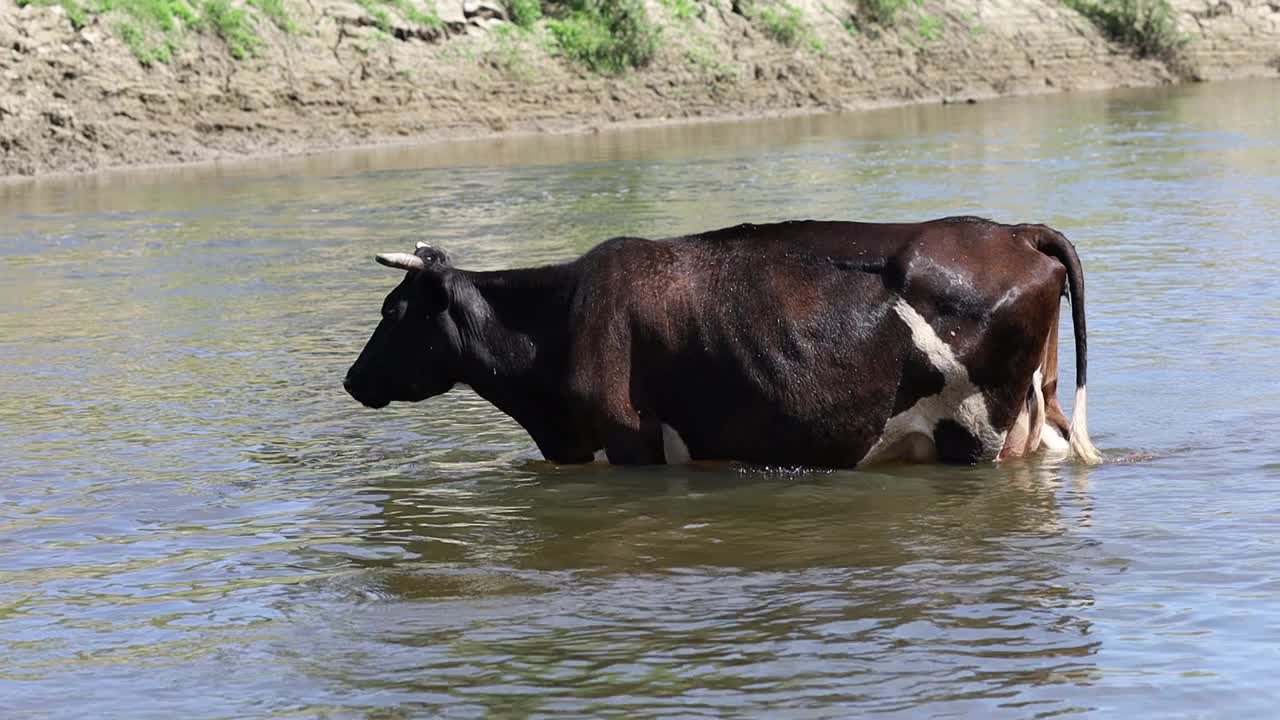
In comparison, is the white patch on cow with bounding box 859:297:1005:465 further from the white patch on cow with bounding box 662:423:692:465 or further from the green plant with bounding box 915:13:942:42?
the green plant with bounding box 915:13:942:42

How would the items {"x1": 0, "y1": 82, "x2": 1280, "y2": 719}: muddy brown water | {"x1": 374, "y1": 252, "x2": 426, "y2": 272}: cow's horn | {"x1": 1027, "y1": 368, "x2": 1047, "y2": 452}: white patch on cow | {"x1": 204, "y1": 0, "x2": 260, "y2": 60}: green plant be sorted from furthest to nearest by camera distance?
{"x1": 204, "y1": 0, "x2": 260, "y2": 60}: green plant
{"x1": 374, "y1": 252, "x2": 426, "y2": 272}: cow's horn
{"x1": 1027, "y1": 368, "x2": 1047, "y2": 452}: white patch on cow
{"x1": 0, "y1": 82, "x2": 1280, "y2": 719}: muddy brown water

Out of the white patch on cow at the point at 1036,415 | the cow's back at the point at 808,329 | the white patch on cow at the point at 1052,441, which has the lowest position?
the white patch on cow at the point at 1052,441

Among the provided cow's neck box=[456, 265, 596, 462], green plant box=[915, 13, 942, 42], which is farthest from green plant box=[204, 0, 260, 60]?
cow's neck box=[456, 265, 596, 462]

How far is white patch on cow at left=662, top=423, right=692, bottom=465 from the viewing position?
869 centimetres

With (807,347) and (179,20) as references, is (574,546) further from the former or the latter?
(179,20)

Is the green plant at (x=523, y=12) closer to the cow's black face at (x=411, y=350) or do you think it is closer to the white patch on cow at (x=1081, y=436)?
the cow's black face at (x=411, y=350)

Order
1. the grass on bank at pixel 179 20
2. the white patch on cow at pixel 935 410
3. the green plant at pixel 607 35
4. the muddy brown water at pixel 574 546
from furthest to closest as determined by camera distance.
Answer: the green plant at pixel 607 35
the grass on bank at pixel 179 20
the white patch on cow at pixel 935 410
the muddy brown water at pixel 574 546

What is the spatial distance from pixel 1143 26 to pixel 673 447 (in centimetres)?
3810

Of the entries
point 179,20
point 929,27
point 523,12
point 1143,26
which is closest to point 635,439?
point 179,20

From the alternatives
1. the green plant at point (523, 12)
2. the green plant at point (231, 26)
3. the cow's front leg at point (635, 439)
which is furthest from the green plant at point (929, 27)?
the cow's front leg at point (635, 439)

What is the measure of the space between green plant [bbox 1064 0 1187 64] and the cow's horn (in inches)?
1473

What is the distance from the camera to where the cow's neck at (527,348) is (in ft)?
29.3

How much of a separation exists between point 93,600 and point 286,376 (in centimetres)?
490

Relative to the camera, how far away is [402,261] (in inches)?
358
